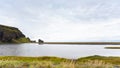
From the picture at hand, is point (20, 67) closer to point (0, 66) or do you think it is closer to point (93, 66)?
point (0, 66)

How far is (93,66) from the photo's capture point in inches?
577

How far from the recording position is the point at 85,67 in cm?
1473

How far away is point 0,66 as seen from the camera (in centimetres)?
1489

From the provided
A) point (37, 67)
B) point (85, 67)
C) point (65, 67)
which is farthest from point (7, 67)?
point (85, 67)

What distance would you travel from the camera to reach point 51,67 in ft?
46.8

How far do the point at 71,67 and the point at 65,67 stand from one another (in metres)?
0.48

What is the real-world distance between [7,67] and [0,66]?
72 cm

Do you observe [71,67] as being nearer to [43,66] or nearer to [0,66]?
[43,66]

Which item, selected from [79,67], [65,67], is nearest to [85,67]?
[79,67]

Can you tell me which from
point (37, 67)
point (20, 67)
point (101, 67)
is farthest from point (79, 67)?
point (20, 67)

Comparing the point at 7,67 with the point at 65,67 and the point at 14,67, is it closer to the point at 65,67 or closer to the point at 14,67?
the point at 14,67

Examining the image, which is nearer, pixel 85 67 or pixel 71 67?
pixel 71 67

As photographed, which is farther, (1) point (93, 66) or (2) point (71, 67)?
(1) point (93, 66)

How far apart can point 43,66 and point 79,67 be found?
2245 mm
